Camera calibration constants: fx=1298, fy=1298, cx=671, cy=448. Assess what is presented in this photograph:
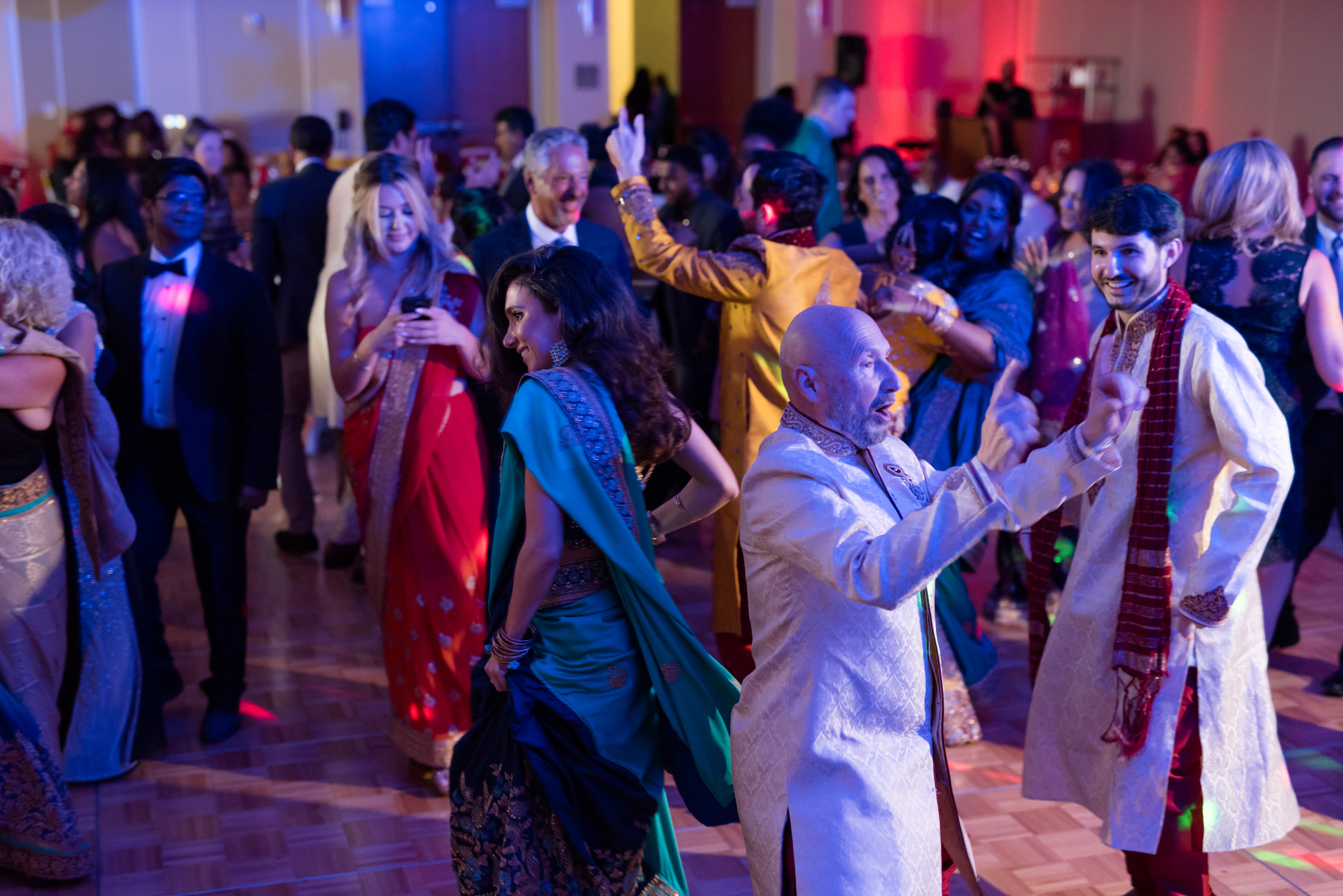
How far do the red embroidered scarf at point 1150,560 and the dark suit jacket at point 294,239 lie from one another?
3737mm

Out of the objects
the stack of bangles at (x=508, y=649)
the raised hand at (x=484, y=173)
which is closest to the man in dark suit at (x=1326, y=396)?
the stack of bangles at (x=508, y=649)

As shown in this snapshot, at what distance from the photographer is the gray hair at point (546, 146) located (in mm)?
3734

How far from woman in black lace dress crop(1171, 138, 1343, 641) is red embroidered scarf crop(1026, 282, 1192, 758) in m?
0.92

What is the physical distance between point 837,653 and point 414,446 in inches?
65.6

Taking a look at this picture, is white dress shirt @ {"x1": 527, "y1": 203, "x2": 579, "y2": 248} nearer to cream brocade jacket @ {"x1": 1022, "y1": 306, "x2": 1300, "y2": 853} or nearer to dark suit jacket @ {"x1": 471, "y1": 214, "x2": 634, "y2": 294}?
dark suit jacket @ {"x1": 471, "y1": 214, "x2": 634, "y2": 294}

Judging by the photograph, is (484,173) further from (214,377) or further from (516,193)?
(214,377)

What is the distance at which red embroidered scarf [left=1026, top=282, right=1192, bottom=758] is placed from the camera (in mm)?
2492

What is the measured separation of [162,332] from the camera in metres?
3.58

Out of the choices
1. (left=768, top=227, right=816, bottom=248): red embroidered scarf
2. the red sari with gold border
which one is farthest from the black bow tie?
(left=768, top=227, right=816, bottom=248): red embroidered scarf

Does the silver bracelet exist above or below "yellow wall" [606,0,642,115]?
below

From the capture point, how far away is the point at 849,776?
1.93m

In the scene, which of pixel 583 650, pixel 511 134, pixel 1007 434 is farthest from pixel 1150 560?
pixel 511 134

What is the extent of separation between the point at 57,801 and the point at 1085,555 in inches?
91.3

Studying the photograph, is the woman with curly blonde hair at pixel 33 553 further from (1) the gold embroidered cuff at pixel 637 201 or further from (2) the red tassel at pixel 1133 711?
(2) the red tassel at pixel 1133 711
